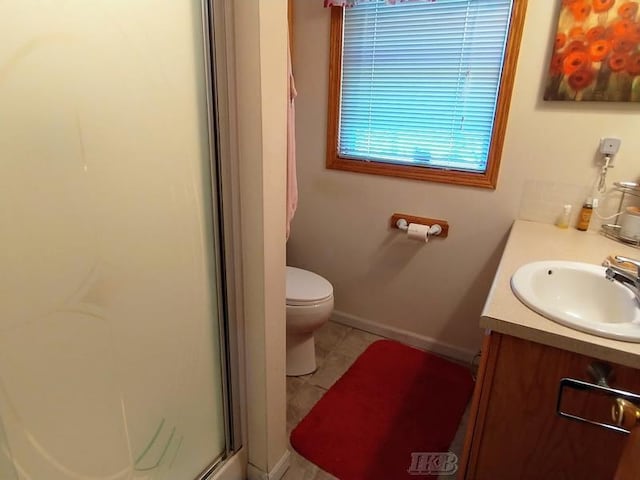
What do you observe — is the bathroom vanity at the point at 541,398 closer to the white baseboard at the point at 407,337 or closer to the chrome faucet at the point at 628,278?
the chrome faucet at the point at 628,278

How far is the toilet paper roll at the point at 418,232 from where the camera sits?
209 cm

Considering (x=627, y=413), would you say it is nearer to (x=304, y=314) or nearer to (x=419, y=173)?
(x=304, y=314)

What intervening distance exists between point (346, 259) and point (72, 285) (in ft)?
5.71

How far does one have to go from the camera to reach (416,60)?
2.00m

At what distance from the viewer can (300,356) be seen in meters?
2.09

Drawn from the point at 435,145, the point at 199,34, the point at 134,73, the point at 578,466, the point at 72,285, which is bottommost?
the point at 578,466

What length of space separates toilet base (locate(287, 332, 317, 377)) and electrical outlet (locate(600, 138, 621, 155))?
5.08ft

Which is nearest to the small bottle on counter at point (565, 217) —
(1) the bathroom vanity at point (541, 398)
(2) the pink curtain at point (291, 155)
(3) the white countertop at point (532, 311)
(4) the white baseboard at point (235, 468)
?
(3) the white countertop at point (532, 311)

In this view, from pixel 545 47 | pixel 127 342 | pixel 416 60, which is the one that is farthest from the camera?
pixel 416 60

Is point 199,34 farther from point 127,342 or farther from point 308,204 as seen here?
point 308,204

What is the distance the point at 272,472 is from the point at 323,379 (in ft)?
2.07

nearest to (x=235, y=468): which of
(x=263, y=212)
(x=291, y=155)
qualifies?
(x=263, y=212)

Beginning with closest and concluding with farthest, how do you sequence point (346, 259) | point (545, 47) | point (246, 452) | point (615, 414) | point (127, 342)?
point (615, 414) < point (127, 342) < point (246, 452) < point (545, 47) < point (346, 259)

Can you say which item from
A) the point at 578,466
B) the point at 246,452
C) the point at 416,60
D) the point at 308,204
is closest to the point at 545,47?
the point at 416,60
